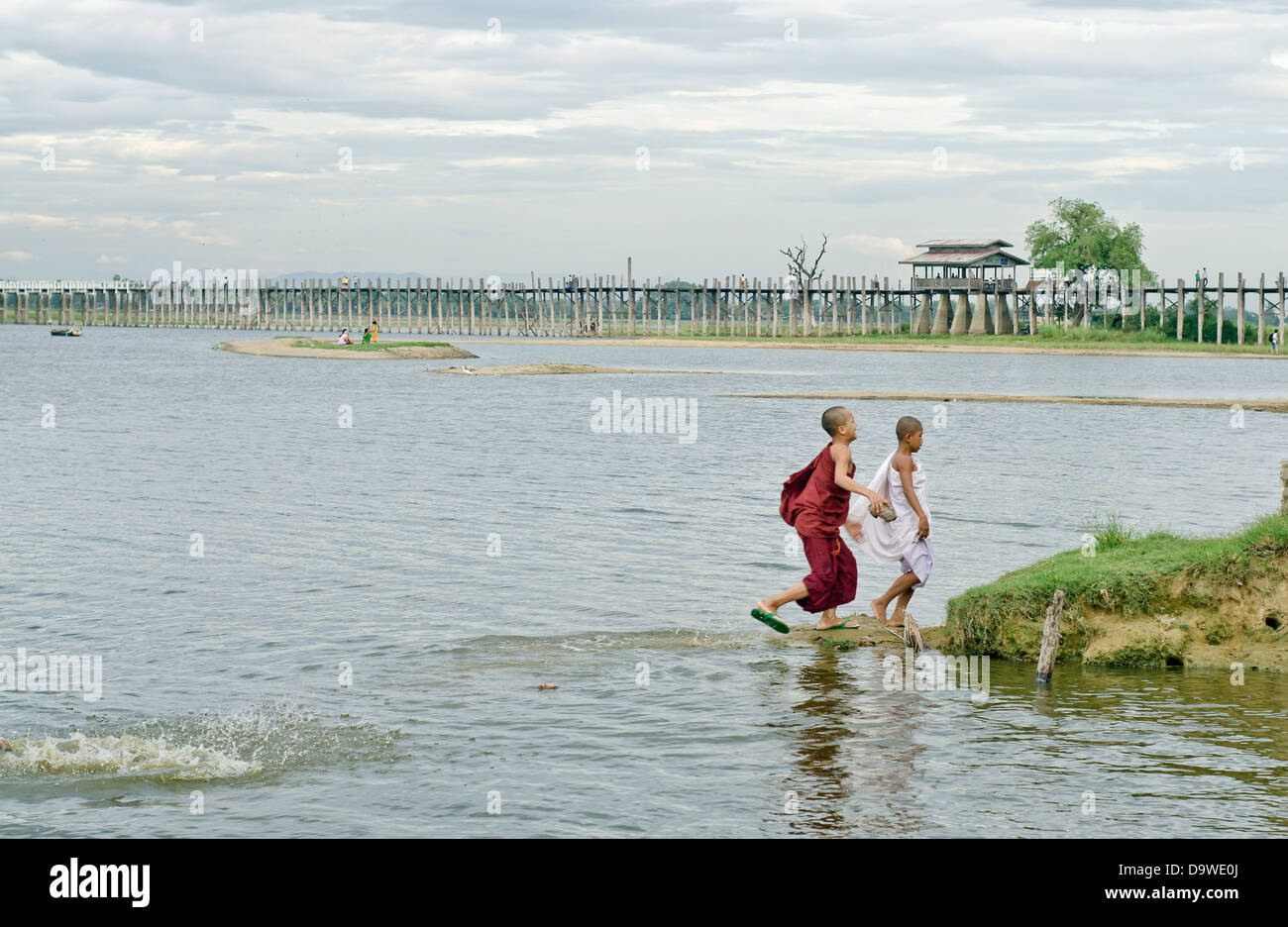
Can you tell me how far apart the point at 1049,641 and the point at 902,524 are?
1.60m

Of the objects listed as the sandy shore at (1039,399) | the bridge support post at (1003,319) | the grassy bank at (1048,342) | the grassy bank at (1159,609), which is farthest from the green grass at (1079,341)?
the grassy bank at (1159,609)

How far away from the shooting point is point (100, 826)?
860 centimetres

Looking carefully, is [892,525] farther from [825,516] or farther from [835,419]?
[835,419]

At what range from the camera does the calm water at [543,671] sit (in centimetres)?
900

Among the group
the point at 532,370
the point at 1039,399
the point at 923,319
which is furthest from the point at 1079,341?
the point at 1039,399

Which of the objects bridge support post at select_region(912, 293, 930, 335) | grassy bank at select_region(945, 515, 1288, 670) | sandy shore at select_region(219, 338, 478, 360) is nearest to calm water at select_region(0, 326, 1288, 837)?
grassy bank at select_region(945, 515, 1288, 670)

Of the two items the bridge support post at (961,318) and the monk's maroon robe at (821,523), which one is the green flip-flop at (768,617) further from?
the bridge support post at (961,318)

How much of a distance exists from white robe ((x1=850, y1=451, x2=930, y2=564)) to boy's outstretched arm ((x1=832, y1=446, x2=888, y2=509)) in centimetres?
61

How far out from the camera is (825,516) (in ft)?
40.0

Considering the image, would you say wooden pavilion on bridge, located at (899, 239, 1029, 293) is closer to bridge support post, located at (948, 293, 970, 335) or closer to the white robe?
bridge support post, located at (948, 293, 970, 335)

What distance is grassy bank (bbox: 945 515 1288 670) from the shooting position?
39.9 ft

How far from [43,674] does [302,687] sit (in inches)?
87.2

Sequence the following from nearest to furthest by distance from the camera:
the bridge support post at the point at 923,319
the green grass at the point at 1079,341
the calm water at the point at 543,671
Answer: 1. the calm water at the point at 543,671
2. the green grass at the point at 1079,341
3. the bridge support post at the point at 923,319
